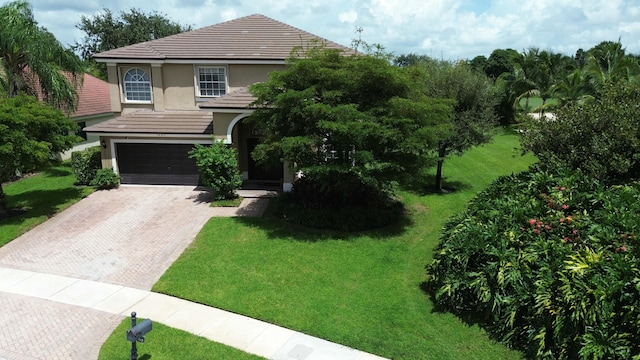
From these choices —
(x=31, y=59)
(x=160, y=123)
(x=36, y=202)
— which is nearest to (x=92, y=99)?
(x=31, y=59)

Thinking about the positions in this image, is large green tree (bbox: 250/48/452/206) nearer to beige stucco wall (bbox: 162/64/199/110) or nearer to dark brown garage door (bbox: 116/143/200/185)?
dark brown garage door (bbox: 116/143/200/185)

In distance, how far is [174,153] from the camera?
71.0 ft

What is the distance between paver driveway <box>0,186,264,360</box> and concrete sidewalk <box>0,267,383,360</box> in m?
0.30

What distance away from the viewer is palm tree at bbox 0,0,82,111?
19.5 metres

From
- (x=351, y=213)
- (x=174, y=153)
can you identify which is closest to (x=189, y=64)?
(x=174, y=153)

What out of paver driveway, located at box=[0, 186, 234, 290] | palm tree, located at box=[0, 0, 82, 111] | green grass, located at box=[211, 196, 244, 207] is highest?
palm tree, located at box=[0, 0, 82, 111]

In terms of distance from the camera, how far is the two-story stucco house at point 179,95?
70.1 feet

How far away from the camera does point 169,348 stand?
→ 9.22 m

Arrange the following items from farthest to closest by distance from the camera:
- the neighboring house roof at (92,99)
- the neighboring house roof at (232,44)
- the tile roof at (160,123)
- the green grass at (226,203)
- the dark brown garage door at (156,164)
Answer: the neighboring house roof at (92,99), the neighboring house roof at (232,44), the dark brown garage door at (156,164), the tile roof at (160,123), the green grass at (226,203)

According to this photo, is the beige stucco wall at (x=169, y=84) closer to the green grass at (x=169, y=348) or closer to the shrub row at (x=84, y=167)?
the shrub row at (x=84, y=167)

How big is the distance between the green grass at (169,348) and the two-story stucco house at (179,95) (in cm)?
1122

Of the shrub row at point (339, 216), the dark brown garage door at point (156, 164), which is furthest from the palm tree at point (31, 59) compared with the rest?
the shrub row at point (339, 216)

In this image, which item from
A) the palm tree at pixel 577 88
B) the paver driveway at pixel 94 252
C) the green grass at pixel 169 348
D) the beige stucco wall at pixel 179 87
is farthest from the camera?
the palm tree at pixel 577 88

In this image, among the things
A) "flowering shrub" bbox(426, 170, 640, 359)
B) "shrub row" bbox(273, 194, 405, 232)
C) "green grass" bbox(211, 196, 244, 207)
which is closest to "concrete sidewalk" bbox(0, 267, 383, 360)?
"flowering shrub" bbox(426, 170, 640, 359)
